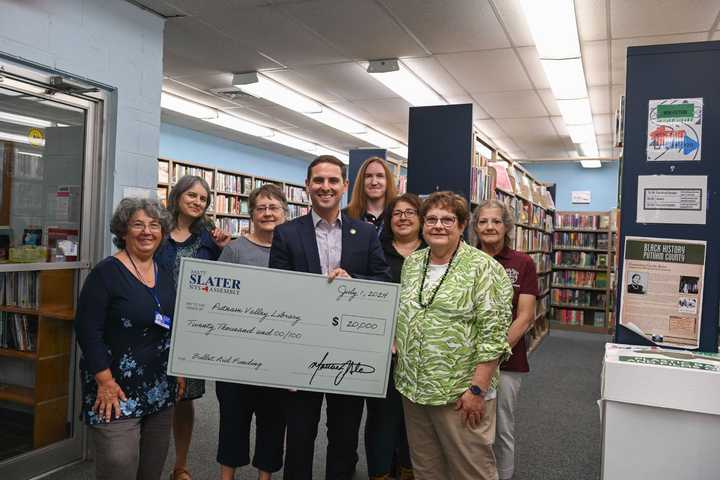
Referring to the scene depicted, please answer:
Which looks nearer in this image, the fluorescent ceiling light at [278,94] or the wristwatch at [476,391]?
the wristwatch at [476,391]

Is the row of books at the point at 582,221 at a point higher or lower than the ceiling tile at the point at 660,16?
lower

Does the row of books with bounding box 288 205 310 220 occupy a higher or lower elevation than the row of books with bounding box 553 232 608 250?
higher

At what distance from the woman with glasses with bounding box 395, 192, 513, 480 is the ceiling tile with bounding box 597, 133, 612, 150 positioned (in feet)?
25.2

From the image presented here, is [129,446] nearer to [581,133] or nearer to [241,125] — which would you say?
[241,125]

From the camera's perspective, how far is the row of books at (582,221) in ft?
30.4


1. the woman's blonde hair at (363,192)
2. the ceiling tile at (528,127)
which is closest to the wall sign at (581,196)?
the ceiling tile at (528,127)

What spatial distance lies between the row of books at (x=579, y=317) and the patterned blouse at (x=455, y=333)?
788 cm

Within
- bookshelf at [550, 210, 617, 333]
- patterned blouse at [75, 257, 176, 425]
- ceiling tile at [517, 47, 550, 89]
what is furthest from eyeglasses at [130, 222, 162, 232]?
bookshelf at [550, 210, 617, 333]

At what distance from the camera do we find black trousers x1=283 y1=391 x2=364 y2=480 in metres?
2.10

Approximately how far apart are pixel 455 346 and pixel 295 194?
8.10 m

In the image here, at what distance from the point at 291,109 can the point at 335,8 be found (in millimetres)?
3535

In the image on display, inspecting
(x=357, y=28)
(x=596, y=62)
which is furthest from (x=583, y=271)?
(x=357, y=28)

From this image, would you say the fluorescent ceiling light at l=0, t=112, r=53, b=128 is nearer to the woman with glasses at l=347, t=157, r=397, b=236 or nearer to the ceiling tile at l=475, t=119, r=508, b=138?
the woman with glasses at l=347, t=157, r=397, b=236

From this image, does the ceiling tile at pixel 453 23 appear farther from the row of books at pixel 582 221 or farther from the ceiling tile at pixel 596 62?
the row of books at pixel 582 221
